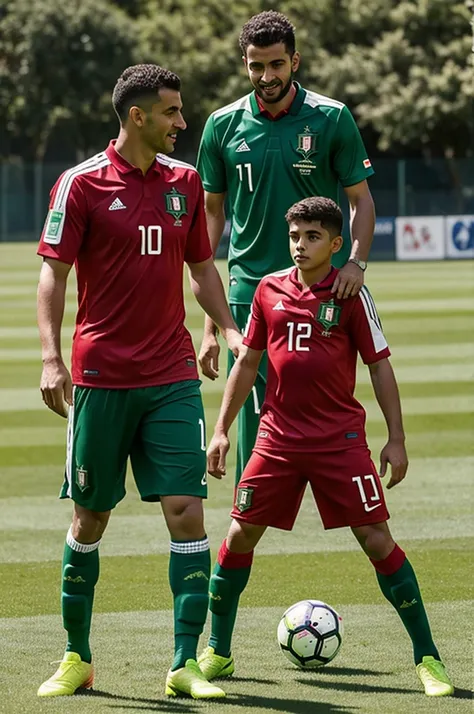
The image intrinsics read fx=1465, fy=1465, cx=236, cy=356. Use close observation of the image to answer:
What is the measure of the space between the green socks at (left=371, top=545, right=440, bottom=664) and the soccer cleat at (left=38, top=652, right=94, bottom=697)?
123 cm

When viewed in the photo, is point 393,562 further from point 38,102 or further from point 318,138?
point 38,102

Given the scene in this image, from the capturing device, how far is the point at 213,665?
5.96 metres

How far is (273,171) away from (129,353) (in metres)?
1.29

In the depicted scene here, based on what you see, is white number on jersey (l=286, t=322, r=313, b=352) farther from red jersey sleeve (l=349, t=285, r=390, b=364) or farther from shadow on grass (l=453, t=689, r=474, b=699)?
shadow on grass (l=453, t=689, r=474, b=699)

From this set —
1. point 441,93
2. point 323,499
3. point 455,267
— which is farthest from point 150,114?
point 441,93

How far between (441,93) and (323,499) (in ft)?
149

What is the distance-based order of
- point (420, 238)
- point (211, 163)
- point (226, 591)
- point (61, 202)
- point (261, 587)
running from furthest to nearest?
point (420, 238) < point (261, 587) < point (211, 163) < point (226, 591) < point (61, 202)

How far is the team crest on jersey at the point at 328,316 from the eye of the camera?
582 centimetres

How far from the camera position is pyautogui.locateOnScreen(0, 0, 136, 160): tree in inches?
2148

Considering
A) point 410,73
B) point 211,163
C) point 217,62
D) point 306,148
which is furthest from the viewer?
point 217,62

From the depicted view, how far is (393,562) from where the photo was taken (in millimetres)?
5770

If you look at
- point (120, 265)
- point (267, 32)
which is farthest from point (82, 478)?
point (267, 32)

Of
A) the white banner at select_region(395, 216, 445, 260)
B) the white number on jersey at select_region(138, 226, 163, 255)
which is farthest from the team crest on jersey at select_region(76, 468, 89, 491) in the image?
the white banner at select_region(395, 216, 445, 260)

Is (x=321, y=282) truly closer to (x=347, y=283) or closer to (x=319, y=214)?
(x=347, y=283)
